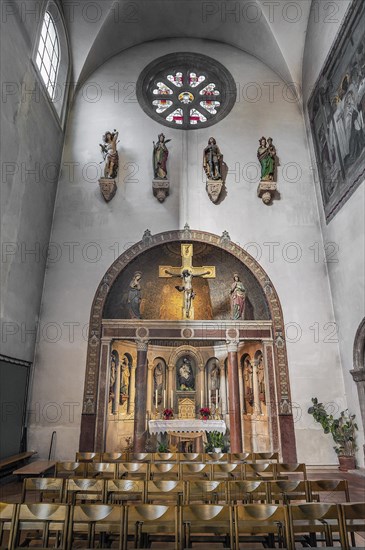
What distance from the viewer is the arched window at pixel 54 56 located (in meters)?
11.5

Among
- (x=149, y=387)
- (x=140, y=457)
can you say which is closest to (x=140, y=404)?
(x=149, y=387)

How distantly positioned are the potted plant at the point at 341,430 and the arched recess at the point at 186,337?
2.46ft

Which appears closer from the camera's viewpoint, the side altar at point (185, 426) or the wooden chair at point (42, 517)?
the wooden chair at point (42, 517)

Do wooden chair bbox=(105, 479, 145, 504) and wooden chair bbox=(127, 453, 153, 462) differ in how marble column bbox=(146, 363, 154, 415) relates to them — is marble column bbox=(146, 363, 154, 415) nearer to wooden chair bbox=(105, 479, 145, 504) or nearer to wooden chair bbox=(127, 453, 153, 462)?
wooden chair bbox=(127, 453, 153, 462)

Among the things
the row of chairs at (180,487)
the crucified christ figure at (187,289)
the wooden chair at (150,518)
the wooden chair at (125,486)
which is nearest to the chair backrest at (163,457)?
the row of chairs at (180,487)

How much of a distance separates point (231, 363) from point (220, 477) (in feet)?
19.2

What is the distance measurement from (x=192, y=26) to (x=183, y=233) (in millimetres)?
8745

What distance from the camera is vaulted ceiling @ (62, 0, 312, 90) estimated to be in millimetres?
13539

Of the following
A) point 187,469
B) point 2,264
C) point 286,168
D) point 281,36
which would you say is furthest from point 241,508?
point 281,36

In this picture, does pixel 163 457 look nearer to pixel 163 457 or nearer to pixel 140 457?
pixel 163 457

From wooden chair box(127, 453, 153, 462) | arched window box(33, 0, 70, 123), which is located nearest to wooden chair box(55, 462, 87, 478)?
wooden chair box(127, 453, 153, 462)

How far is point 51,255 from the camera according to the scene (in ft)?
38.8

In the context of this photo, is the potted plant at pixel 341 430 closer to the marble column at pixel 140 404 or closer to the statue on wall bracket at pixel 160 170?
the marble column at pixel 140 404

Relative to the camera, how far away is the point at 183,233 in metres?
12.3
